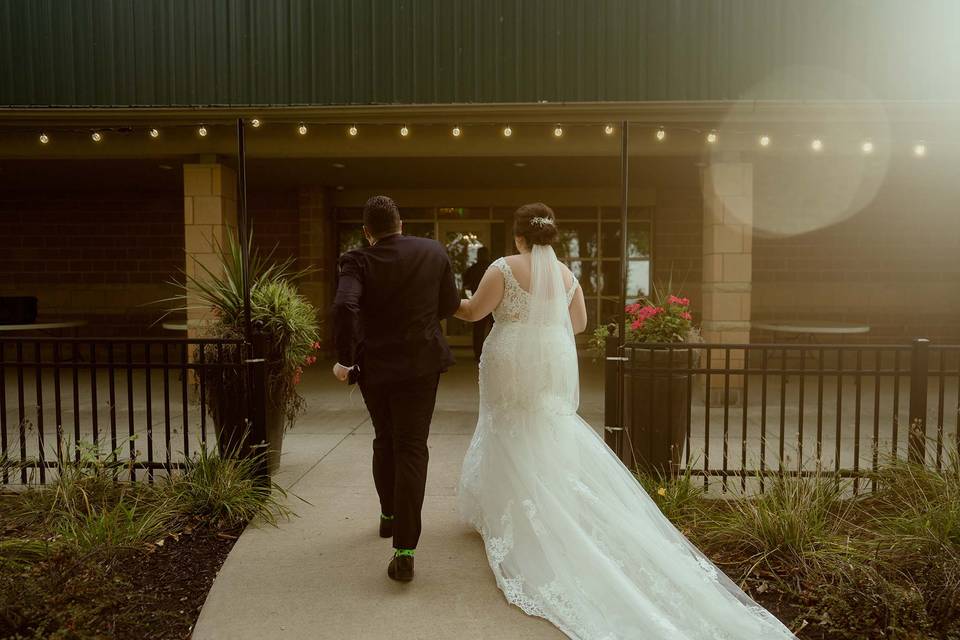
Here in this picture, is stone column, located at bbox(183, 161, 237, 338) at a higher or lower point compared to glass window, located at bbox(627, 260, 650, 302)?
higher

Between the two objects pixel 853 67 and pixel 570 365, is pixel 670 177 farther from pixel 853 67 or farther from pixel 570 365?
pixel 570 365

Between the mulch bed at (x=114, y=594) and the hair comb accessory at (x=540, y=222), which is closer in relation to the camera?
the mulch bed at (x=114, y=594)

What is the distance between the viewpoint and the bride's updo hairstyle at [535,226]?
3.83 meters

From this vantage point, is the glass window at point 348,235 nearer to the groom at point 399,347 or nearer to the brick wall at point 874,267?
the brick wall at point 874,267


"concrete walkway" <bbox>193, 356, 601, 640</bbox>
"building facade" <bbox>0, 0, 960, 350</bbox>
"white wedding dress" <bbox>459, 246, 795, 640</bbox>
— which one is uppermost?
"building facade" <bbox>0, 0, 960, 350</bbox>

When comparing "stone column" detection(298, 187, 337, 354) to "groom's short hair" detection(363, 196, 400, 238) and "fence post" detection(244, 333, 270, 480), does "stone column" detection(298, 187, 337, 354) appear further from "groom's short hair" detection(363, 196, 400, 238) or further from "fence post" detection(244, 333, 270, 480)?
"groom's short hair" detection(363, 196, 400, 238)

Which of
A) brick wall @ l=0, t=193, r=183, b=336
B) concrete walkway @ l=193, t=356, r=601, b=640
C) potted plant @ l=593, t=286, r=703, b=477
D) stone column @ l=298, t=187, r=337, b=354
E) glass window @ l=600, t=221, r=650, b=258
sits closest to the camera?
concrete walkway @ l=193, t=356, r=601, b=640

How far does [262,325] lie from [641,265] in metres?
8.87

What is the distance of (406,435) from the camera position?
3.35 m

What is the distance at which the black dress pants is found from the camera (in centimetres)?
329

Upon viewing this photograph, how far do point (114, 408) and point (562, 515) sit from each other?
3.43m

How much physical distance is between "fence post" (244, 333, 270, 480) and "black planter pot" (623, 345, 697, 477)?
2.45 m

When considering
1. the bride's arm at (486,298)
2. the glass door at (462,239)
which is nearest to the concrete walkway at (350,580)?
the bride's arm at (486,298)

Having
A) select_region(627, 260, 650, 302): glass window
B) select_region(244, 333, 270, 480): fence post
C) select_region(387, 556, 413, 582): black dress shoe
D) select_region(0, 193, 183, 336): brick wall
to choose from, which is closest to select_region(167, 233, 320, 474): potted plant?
select_region(244, 333, 270, 480): fence post
